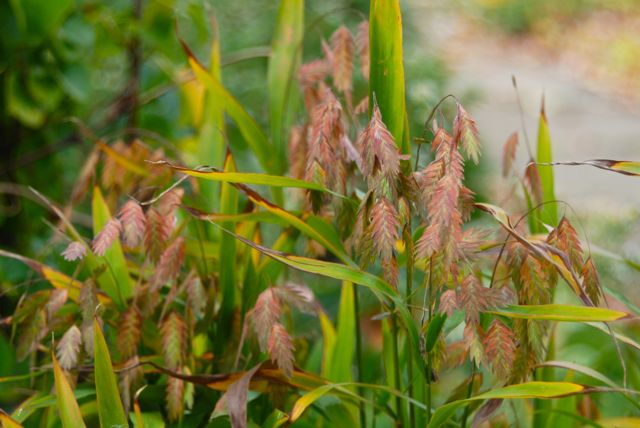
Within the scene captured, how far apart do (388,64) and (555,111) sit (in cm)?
694

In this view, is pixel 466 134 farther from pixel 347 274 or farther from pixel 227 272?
pixel 227 272

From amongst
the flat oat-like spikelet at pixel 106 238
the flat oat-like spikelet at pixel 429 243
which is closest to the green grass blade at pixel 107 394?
the flat oat-like spikelet at pixel 106 238

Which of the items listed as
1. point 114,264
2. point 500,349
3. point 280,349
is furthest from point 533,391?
point 114,264

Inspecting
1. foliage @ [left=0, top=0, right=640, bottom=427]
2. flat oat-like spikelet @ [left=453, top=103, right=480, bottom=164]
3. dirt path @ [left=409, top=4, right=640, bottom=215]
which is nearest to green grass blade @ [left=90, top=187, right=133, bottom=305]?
foliage @ [left=0, top=0, right=640, bottom=427]

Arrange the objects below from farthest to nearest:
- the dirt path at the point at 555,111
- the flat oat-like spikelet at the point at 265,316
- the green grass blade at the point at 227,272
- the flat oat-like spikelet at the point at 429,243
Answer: the dirt path at the point at 555,111 → the green grass blade at the point at 227,272 → the flat oat-like spikelet at the point at 265,316 → the flat oat-like spikelet at the point at 429,243

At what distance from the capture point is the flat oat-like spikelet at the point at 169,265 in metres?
1.47

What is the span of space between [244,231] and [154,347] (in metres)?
0.27

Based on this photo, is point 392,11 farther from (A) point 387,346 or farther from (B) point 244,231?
(A) point 387,346

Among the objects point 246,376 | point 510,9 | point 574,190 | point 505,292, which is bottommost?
point 246,376

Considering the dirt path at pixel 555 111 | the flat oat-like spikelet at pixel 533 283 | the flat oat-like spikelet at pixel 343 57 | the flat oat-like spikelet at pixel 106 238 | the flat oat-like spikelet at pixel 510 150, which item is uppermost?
the dirt path at pixel 555 111

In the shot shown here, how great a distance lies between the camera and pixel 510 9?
10.4 meters

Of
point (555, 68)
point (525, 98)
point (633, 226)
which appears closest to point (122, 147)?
point (633, 226)

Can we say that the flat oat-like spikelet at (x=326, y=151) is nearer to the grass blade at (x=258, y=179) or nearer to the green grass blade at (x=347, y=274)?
the grass blade at (x=258, y=179)

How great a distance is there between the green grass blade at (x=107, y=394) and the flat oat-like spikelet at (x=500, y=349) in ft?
1.72
